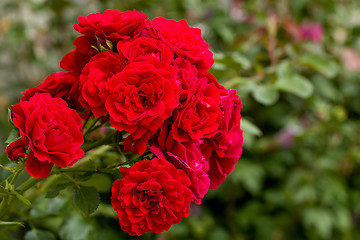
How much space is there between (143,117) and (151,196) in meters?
0.09

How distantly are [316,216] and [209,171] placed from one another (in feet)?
3.46

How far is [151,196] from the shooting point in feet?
1.54

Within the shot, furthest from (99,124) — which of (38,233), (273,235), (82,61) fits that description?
(273,235)

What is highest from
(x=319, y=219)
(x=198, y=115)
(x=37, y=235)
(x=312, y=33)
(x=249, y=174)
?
(x=198, y=115)

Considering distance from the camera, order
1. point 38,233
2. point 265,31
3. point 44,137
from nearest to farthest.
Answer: point 44,137
point 38,233
point 265,31

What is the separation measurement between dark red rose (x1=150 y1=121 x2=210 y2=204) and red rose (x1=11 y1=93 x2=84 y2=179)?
9cm

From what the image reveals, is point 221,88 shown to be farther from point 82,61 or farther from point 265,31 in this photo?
point 265,31

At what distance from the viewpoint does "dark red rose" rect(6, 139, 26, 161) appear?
0.46 meters

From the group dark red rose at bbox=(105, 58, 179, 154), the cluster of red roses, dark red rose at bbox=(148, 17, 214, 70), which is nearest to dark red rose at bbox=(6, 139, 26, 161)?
the cluster of red roses

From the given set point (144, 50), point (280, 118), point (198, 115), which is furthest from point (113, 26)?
point (280, 118)

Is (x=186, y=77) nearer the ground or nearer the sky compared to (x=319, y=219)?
nearer the sky

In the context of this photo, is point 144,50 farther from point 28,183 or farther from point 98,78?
point 28,183

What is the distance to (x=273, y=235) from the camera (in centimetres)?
161

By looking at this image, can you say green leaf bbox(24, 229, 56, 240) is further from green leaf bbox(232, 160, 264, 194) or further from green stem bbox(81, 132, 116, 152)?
green leaf bbox(232, 160, 264, 194)
